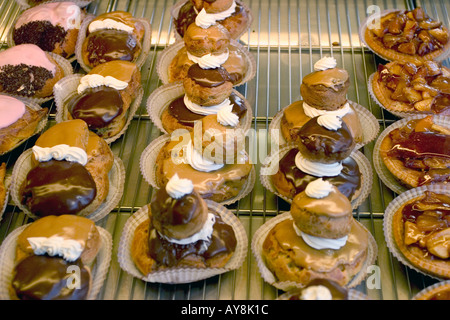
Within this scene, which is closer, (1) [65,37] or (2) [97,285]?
(2) [97,285]

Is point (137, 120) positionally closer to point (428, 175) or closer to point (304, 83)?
point (304, 83)

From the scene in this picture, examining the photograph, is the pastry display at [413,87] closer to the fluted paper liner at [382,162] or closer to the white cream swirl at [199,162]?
the fluted paper liner at [382,162]

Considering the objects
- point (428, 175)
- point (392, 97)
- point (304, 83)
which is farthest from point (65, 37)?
point (428, 175)

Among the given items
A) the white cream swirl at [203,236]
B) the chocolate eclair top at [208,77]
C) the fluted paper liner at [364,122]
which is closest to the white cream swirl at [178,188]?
the white cream swirl at [203,236]

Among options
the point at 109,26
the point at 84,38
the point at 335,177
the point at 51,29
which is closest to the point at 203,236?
the point at 335,177

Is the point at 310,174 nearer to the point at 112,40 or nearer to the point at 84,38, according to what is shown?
the point at 112,40

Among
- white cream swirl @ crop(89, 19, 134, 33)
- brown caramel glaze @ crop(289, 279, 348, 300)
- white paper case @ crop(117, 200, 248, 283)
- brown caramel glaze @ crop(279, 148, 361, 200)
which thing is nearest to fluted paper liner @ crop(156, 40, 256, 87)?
white cream swirl @ crop(89, 19, 134, 33)
